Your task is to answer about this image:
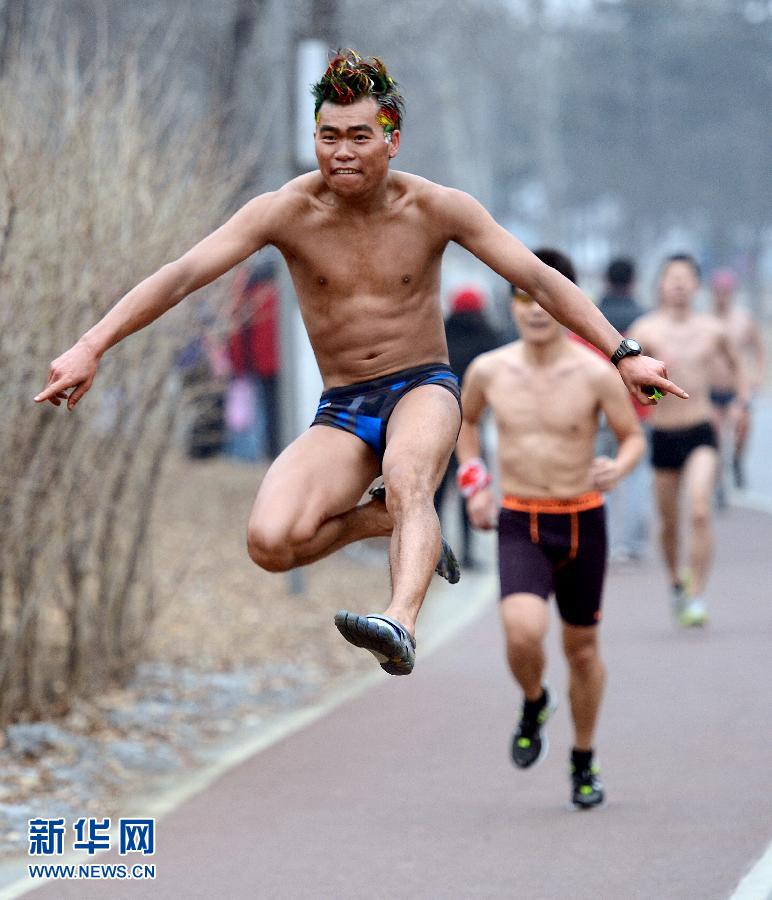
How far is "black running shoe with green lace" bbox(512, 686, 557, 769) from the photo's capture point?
772 centimetres

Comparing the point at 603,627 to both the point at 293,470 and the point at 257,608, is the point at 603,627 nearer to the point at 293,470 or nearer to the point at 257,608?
the point at 257,608

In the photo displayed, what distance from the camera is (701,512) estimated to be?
1184cm

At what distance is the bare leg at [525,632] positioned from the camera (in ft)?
24.5

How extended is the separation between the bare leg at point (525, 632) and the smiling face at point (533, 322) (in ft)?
3.95

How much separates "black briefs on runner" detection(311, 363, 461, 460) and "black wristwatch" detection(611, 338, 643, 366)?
2.17 feet

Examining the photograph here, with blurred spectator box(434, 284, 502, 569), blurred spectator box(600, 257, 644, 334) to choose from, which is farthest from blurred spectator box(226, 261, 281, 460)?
blurred spectator box(600, 257, 644, 334)

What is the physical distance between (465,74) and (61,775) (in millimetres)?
45968

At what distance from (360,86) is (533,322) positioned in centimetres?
241

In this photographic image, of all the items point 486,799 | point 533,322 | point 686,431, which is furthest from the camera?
point 686,431

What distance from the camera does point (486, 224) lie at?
604 centimetres

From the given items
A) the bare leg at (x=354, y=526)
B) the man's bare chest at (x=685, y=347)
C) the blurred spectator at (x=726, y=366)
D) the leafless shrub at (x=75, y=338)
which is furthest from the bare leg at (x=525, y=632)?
the blurred spectator at (x=726, y=366)

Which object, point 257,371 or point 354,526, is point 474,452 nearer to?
point 354,526

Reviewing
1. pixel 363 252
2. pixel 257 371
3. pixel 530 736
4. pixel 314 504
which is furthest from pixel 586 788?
pixel 257 371

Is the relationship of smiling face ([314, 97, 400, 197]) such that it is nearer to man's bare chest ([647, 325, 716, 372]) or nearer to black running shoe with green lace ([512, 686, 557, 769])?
black running shoe with green lace ([512, 686, 557, 769])
